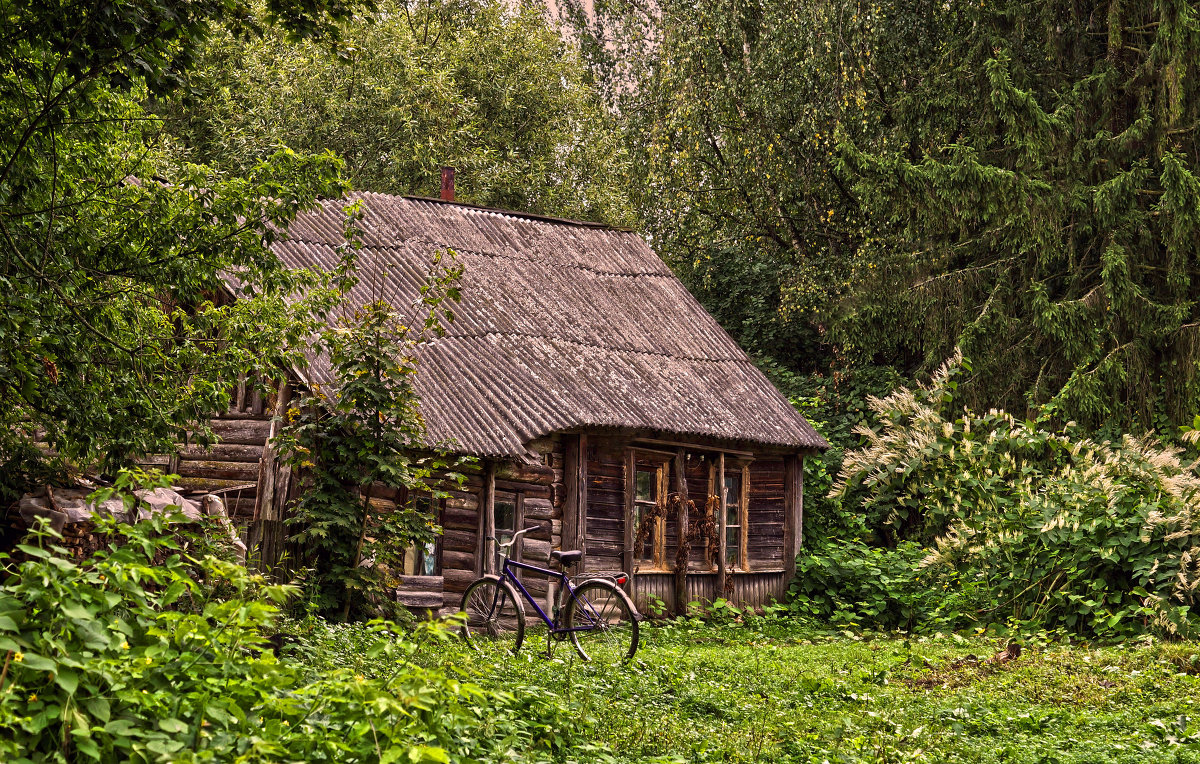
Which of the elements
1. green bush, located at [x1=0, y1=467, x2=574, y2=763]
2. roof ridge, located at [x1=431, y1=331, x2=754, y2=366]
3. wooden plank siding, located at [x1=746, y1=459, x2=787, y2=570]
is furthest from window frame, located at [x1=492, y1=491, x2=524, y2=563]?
green bush, located at [x1=0, y1=467, x2=574, y2=763]

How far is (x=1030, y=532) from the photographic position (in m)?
14.2

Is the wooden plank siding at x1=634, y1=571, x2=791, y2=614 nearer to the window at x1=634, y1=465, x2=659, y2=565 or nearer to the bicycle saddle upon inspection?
the window at x1=634, y1=465, x2=659, y2=565

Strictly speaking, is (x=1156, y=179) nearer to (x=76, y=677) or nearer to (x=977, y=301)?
(x=977, y=301)

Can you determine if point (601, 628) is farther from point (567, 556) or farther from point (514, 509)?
point (514, 509)

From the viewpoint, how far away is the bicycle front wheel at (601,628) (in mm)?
10414

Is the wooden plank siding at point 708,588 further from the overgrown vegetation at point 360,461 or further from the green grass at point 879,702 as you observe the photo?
the overgrown vegetation at point 360,461

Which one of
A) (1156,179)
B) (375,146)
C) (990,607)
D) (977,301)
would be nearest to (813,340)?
(977,301)

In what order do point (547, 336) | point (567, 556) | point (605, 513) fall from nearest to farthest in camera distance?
point (567, 556), point (605, 513), point (547, 336)

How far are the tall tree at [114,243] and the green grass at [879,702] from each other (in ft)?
11.6

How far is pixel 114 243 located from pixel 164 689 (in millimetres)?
6050

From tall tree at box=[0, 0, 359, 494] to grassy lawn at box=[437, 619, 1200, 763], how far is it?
141 inches

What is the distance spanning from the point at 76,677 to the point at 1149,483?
41.7 ft

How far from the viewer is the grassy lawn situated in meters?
6.94

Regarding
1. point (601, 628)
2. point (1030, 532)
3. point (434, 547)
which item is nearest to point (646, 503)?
point (434, 547)
